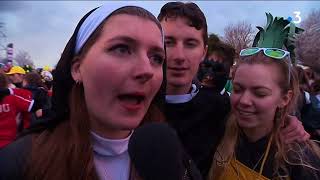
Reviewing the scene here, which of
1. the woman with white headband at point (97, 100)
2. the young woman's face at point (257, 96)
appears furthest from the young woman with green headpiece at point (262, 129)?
the woman with white headband at point (97, 100)

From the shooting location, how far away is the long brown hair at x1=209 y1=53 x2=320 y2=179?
7.64ft

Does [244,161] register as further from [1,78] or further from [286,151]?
[1,78]

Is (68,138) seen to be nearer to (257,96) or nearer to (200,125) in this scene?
(200,125)

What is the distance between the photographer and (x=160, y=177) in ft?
4.18

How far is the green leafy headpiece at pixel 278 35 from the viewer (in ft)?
9.86

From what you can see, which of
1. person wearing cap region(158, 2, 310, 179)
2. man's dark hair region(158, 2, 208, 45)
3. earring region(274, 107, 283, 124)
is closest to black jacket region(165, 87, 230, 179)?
person wearing cap region(158, 2, 310, 179)

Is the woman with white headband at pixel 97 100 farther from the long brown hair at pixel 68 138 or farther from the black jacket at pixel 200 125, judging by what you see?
the black jacket at pixel 200 125

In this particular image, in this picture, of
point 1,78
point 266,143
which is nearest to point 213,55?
point 266,143

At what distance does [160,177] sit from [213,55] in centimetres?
284

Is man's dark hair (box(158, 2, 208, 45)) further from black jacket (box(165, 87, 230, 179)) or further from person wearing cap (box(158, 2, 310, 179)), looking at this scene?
black jacket (box(165, 87, 230, 179))

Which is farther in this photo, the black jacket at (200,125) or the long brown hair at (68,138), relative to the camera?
the black jacket at (200,125)

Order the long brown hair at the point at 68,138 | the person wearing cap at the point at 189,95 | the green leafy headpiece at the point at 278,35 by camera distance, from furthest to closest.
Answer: the green leafy headpiece at the point at 278,35
the person wearing cap at the point at 189,95
the long brown hair at the point at 68,138

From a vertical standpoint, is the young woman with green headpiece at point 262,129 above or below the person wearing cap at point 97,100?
below

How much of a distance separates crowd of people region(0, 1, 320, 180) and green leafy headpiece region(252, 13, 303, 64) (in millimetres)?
23
